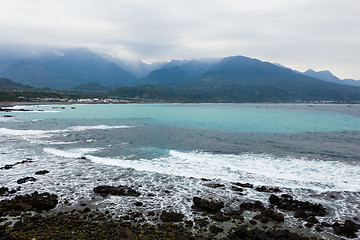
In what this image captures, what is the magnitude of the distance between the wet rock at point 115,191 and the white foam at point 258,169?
16.5 feet

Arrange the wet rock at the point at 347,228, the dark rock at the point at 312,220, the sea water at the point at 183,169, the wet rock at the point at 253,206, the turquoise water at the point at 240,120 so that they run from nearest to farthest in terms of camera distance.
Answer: the wet rock at the point at 347,228 < the dark rock at the point at 312,220 < the wet rock at the point at 253,206 < the sea water at the point at 183,169 < the turquoise water at the point at 240,120

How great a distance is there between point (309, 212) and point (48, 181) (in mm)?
18725

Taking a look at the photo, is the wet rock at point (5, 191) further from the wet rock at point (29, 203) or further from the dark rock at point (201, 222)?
the dark rock at point (201, 222)

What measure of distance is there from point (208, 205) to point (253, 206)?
281 centimetres

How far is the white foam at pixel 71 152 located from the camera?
85.8 ft

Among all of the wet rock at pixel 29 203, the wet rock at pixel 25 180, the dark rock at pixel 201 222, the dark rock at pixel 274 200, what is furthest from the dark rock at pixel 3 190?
the dark rock at pixel 274 200

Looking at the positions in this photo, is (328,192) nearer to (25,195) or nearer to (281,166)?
(281,166)

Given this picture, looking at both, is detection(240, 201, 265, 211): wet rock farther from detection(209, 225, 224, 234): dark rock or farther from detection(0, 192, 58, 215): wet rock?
detection(0, 192, 58, 215): wet rock

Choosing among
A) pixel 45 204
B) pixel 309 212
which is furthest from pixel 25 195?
pixel 309 212

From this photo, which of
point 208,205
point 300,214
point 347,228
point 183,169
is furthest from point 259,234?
point 183,169

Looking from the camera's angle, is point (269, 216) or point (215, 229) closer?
point (215, 229)

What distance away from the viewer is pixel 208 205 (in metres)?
13.4

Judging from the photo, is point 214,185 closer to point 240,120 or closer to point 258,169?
point 258,169

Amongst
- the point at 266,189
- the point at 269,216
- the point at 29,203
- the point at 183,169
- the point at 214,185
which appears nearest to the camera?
the point at 269,216
